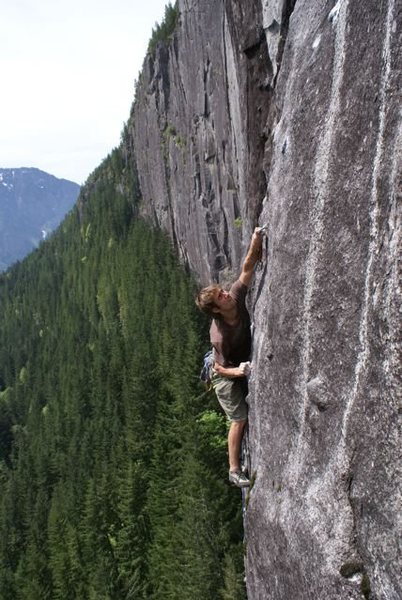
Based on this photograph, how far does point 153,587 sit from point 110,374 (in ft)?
113

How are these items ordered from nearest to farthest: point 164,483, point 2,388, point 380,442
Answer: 1. point 380,442
2. point 164,483
3. point 2,388

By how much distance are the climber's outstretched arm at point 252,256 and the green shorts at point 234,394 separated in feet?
6.17

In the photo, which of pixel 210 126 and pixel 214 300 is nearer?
pixel 214 300

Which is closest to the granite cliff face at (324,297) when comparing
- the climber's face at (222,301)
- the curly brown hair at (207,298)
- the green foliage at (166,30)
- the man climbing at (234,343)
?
the man climbing at (234,343)

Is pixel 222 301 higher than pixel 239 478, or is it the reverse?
pixel 222 301

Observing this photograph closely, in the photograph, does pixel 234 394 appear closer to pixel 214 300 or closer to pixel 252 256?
pixel 214 300

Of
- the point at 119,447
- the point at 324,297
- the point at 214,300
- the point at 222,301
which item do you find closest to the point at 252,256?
the point at 222,301

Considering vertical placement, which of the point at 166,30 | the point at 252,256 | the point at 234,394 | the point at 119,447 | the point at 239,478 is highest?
the point at 166,30

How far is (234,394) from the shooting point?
34.4 feet

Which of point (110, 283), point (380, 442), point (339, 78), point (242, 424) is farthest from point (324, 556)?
point (110, 283)

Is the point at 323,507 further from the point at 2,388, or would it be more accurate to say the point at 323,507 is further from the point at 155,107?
the point at 2,388

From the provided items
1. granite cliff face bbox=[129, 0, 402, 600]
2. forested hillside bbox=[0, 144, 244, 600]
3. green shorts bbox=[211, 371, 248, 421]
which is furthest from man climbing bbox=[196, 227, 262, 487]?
forested hillside bbox=[0, 144, 244, 600]

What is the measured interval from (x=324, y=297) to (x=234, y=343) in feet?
11.4

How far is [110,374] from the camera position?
6494cm
